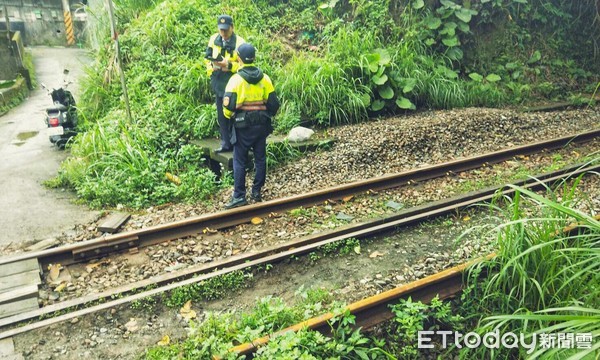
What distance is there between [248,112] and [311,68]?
13.9 ft

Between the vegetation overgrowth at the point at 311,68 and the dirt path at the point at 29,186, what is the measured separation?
411mm

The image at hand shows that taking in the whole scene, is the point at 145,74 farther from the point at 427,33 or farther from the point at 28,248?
the point at 427,33

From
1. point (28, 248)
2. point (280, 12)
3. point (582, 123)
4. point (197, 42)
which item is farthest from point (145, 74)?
point (582, 123)

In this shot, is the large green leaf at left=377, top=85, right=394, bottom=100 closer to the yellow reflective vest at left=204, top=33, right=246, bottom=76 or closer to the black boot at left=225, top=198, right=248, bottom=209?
the yellow reflective vest at left=204, top=33, right=246, bottom=76

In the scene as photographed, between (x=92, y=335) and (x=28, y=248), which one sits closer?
(x=92, y=335)

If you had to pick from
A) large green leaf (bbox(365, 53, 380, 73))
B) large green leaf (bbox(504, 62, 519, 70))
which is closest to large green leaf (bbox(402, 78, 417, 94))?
large green leaf (bbox(365, 53, 380, 73))

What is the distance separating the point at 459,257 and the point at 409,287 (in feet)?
3.42

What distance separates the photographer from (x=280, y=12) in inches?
497

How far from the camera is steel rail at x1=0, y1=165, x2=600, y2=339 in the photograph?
4.18 meters

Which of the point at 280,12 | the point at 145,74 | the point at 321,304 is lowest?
the point at 321,304

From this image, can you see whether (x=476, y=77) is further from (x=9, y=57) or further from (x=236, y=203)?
(x=9, y=57)

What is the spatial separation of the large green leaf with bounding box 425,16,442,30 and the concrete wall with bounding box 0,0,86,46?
18637mm

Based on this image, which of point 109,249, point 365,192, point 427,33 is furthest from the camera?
point 427,33

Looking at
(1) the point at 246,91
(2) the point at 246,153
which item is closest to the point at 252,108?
→ (1) the point at 246,91
